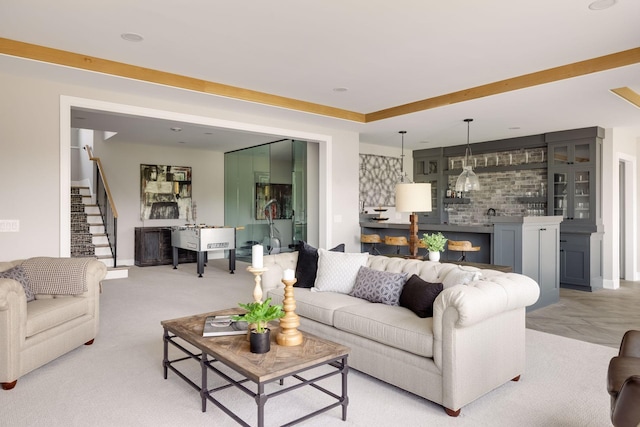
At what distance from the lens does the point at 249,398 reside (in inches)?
106

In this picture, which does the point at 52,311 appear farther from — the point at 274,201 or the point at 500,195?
the point at 500,195

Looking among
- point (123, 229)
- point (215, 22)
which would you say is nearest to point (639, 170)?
point (215, 22)

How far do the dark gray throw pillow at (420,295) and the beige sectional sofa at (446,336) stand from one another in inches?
2.5

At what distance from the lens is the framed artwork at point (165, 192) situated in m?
8.99

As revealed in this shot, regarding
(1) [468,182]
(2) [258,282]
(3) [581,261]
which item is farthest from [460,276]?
(3) [581,261]

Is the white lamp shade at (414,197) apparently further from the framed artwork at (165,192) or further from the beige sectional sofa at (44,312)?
the framed artwork at (165,192)

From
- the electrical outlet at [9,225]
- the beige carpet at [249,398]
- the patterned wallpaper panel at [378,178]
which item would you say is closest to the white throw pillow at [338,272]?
the beige carpet at [249,398]

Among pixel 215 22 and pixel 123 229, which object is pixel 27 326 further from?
pixel 123 229

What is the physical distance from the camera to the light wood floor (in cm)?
424

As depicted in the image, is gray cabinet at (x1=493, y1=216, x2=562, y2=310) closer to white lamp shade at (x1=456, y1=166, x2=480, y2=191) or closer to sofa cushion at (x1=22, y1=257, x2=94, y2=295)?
white lamp shade at (x1=456, y1=166, x2=480, y2=191)

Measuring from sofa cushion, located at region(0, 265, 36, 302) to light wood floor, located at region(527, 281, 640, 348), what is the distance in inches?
185

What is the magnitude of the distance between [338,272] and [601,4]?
2744mm

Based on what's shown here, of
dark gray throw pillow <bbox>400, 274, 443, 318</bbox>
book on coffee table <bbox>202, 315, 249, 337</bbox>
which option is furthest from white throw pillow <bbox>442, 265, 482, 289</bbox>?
book on coffee table <bbox>202, 315, 249, 337</bbox>

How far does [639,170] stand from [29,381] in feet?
29.7
